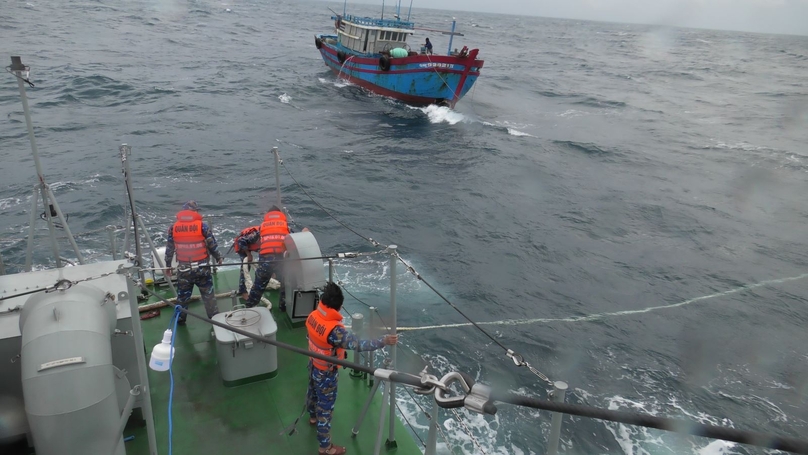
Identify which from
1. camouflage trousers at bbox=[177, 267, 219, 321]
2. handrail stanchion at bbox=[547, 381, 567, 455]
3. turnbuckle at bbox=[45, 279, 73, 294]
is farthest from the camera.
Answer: camouflage trousers at bbox=[177, 267, 219, 321]

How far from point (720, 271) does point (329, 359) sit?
16.1 meters

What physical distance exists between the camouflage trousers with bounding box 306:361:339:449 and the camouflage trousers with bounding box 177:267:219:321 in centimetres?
226

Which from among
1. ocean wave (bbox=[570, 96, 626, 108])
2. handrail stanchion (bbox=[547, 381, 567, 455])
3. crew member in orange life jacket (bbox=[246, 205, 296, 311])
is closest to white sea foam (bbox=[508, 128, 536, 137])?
ocean wave (bbox=[570, 96, 626, 108])

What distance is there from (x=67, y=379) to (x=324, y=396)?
Result: 2.03 m

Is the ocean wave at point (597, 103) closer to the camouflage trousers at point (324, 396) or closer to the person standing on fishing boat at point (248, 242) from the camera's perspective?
the person standing on fishing boat at point (248, 242)

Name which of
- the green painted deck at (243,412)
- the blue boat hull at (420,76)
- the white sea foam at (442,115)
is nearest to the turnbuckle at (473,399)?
the green painted deck at (243,412)

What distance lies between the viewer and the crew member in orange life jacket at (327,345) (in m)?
4.40

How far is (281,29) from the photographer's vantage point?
3184 inches

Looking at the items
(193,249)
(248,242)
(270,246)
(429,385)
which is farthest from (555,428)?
(248,242)

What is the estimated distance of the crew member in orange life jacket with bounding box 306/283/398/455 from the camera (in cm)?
440

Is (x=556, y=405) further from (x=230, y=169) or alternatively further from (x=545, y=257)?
(x=230, y=169)

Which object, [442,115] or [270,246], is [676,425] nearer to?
[270,246]

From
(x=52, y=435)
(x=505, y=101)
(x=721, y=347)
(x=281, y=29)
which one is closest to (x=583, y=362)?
(x=721, y=347)

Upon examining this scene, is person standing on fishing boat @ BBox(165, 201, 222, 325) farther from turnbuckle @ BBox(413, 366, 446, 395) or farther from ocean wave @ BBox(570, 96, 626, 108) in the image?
ocean wave @ BBox(570, 96, 626, 108)
